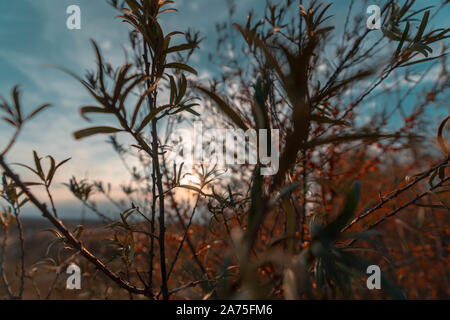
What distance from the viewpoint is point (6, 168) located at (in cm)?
41

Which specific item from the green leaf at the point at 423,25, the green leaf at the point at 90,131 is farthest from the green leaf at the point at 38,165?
the green leaf at the point at 423,25

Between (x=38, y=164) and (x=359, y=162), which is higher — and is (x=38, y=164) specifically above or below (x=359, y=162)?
below

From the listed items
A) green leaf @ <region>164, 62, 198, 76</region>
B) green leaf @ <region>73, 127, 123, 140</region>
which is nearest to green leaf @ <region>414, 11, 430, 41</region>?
green leaf @ <region>164, 62, 198, 76</region>

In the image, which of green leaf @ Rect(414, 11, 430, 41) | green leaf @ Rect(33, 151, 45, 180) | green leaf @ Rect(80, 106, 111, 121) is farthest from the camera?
green leaf @ Rect(414, 11, 430, 41)

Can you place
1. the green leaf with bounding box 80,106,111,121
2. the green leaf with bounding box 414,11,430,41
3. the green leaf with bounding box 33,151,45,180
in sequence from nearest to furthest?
the green leaf with bounding box 80,106,111,121 → the green leaf with bounding box 33,151,45,180 → the green leaf with bounding box 414,11,430,41

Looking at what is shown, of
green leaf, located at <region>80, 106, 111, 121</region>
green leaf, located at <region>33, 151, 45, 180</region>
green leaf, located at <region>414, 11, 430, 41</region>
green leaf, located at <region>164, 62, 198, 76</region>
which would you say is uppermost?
green leaf, located at <region>414, 11, 430, 41</region>

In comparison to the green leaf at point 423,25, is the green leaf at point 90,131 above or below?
below

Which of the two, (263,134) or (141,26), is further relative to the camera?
(141,26)

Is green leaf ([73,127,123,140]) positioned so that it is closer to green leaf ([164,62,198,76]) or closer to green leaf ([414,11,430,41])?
green leaf ([164,62,198,76])

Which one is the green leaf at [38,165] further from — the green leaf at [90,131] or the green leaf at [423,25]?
the green leaf at [423,25]

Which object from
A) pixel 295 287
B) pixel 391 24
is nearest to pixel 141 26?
pixel 295 287

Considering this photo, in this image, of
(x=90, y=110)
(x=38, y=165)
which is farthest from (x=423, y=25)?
(x=38, y=165)
